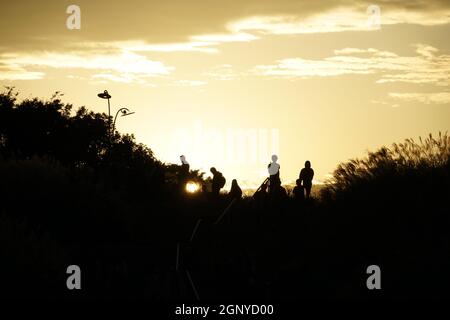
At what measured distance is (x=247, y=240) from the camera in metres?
20.9

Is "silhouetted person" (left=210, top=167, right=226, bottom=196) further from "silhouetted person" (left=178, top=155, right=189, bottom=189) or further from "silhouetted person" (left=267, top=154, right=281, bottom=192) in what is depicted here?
"silhouetted person" (left=267, top=154, right=281, bottom=192)

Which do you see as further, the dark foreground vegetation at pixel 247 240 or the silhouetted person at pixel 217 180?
the silhouetted person at pixel 217 180

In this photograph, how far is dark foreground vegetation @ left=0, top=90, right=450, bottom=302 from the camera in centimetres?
1334

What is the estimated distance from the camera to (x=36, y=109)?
235ft

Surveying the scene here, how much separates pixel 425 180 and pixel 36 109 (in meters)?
61.2

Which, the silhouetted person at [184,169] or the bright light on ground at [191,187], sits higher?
the silhouetted person at [184,169]

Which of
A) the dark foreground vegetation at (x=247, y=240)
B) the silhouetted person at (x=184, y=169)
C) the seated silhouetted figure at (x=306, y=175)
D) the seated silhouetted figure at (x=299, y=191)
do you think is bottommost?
the dark foreground vegetation at (x=247, y=240)

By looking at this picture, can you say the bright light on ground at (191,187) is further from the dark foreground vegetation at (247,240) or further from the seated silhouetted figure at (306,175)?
the seated silhouetted figure at (306,175)

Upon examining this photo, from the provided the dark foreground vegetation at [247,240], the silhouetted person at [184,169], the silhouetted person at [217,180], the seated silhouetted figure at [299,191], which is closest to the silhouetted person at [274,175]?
the dark foreground vegetation at [247,240]

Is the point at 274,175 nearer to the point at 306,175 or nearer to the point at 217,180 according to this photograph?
the point at 306,175

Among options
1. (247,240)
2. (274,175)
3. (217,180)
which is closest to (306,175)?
(274,175)

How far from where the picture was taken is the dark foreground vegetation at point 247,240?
13.3 metres
